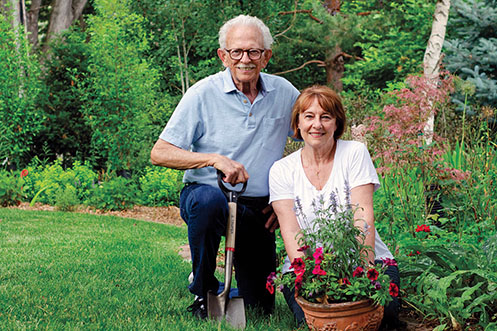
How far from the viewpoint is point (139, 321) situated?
107 inches

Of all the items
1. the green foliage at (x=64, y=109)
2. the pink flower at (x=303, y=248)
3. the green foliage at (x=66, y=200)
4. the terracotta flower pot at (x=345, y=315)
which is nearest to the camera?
the terracotta flower pot at (x=345, y=315)

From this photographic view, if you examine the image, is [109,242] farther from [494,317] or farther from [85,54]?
[85,54]

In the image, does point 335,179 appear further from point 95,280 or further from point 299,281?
point 95,280

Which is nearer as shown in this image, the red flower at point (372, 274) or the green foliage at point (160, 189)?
the red flower at point (372, 274)

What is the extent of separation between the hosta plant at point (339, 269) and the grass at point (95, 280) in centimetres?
48

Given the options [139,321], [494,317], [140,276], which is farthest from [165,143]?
[494,317]

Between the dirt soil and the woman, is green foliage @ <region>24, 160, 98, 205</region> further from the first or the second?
the woman

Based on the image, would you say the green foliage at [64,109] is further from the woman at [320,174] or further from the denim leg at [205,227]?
the woman at [320,174]

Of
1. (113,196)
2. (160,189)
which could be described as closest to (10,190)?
(113,196)

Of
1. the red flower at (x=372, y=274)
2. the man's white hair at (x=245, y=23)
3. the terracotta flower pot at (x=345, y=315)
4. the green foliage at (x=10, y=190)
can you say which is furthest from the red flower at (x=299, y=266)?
the green foliage at (x=10, y=190)

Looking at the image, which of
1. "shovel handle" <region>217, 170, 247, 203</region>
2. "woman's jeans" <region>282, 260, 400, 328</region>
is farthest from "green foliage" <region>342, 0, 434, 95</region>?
"woman's jeans" <region>282, 260, 400, 328</region>

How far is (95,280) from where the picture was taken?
3.64 m

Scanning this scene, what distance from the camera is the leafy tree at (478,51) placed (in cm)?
Result: 888

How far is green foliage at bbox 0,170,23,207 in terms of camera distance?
7.46 m
